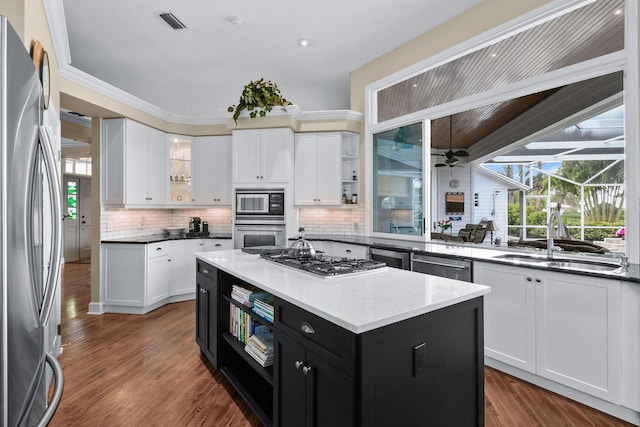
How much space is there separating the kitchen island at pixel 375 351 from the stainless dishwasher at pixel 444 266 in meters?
1.18

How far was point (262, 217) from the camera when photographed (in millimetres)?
5047

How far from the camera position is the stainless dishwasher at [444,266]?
10.1 ft

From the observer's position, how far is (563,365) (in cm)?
246

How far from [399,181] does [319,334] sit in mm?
3540

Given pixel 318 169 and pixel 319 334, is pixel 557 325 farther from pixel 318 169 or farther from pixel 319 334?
pixel 318 169

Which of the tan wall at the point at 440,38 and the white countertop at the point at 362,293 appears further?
the tan wall at the point at 440,38

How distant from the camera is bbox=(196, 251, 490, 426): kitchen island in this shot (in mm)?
1316

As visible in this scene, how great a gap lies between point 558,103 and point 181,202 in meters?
5.00

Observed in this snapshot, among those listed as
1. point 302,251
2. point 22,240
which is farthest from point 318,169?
point 22,240

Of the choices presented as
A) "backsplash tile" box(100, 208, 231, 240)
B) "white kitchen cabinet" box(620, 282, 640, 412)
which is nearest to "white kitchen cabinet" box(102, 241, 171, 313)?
"backsplash tile" box(100, 208, 231, 240)

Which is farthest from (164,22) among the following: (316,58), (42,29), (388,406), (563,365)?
(563,365)

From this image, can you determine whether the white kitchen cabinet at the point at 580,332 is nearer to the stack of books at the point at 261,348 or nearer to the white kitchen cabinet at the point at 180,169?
the stack of books at the point at 261,348

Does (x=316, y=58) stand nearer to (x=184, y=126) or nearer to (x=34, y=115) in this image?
(x=184, y=126)

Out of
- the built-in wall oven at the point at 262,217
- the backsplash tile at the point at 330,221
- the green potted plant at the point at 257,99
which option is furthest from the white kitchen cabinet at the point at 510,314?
the green potted plant at the point at 257,99
